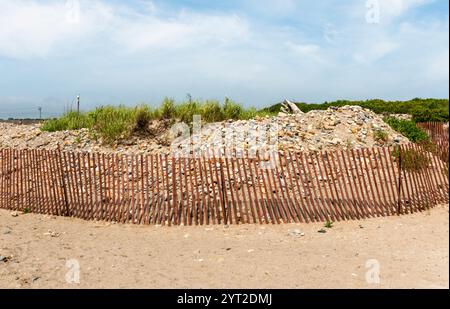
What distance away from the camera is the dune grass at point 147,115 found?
15422 millimetres

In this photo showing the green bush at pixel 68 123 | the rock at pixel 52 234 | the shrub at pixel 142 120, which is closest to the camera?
the rock at pixel 52 234

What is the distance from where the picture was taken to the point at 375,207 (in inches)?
376

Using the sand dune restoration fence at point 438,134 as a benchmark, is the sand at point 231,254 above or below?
below

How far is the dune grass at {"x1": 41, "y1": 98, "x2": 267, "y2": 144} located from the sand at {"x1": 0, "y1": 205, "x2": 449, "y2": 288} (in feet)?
20.3

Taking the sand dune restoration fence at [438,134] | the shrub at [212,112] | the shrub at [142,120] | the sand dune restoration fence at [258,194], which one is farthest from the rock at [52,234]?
the sand dune restoration fence at [438,134]

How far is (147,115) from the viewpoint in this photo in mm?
15844

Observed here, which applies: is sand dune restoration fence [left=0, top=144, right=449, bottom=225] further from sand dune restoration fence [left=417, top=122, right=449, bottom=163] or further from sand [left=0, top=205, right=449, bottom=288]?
sand dune restoration fence [left=417, top=122, right=449, bottom=163]

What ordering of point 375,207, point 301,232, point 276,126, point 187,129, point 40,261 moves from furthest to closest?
point 187,129 < point 276,126 < point 375,207 < point 301,232 < point 40,261

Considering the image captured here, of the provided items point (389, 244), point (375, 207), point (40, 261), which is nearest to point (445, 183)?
point (375, 207)

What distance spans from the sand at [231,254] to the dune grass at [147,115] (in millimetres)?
6176

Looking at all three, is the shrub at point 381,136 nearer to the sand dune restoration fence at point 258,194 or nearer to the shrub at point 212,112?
the sand dune restoration fence at point 258,194
